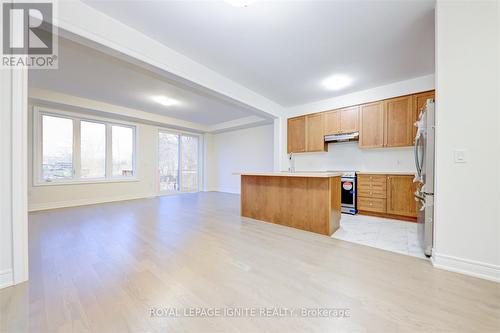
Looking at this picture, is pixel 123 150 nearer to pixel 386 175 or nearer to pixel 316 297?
pixel 316 297

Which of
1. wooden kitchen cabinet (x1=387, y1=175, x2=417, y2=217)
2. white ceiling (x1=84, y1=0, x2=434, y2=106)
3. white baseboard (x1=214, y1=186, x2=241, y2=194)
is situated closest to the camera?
white ceiling (x1=84, y1=0, x2=434, y2=106)

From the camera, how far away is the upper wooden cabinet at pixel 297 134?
524 centimetres

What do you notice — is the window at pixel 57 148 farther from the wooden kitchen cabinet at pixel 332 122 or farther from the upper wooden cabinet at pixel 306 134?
the wooden kitchen cabinet at pixel 332 122

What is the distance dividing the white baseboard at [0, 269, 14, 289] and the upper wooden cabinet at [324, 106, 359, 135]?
5311 mm

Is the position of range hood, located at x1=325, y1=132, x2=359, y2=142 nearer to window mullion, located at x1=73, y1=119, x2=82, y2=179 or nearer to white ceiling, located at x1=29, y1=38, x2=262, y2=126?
white ceiling, located at x1=29, y1=38, x2=262, y2=126

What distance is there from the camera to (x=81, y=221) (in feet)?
11.7

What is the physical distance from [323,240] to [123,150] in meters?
6.24

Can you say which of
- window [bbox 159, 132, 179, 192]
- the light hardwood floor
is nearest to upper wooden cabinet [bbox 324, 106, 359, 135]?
the light hardwood floor

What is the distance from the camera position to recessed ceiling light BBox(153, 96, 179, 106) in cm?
479

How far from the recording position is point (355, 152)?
475 cm

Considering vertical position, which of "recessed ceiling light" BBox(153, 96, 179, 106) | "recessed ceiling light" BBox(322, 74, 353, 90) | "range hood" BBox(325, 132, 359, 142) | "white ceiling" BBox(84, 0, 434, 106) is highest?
"white ceiling" BBox(84, 0, 434, 106)

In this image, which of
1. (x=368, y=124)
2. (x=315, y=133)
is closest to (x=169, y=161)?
(x=315, y=133)

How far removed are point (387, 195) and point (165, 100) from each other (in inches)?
213

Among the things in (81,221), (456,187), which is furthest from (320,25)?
(81,221)
